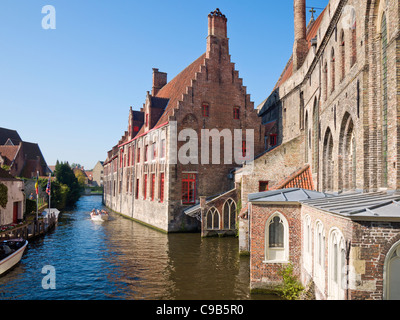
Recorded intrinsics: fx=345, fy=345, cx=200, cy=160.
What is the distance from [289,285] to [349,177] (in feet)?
13.2

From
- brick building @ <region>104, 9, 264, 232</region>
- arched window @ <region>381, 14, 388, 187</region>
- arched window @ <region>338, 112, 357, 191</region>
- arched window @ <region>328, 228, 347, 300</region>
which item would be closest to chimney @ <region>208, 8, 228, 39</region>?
brick building @ <region>104, 9, 264, 232</region>

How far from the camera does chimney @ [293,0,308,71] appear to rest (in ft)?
67.8

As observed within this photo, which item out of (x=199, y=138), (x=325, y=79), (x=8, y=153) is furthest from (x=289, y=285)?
(x=8, y=153)

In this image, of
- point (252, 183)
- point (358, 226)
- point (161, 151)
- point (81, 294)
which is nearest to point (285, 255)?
point (358, 226)

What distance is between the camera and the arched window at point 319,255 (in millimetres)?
8102

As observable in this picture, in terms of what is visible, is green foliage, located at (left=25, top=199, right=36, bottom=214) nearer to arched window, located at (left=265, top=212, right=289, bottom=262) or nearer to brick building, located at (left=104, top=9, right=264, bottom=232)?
brick building, located at (left=104, top=9, right=264, bottom=232)

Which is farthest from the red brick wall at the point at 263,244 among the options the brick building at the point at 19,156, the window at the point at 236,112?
the brick building at the point at 19,156

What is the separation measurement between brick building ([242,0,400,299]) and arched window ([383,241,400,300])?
0.6 inches

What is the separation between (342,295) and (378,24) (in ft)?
22.7

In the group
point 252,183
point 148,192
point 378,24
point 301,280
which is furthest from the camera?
point 148,192

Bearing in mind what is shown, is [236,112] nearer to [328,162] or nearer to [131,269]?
[328,162]

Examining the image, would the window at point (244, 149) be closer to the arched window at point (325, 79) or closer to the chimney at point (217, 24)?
the chimney at point (217, 24)
